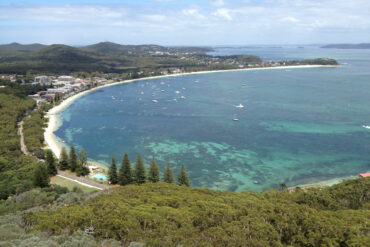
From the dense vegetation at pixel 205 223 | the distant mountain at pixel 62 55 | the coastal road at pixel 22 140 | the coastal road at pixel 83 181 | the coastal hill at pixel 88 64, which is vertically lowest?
the coastal road at pixel 83 181

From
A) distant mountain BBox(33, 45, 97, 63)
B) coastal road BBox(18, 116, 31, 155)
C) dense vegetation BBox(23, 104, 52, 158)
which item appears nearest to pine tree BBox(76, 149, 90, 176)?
dense vegetation BBox(23, 104, 52, 158)

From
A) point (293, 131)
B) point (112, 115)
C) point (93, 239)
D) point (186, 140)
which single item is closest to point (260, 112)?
point (293, 131)

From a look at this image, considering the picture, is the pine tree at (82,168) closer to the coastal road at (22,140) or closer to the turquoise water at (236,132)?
the turquoise water at (236,132)

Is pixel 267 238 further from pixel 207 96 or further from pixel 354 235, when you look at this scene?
pixel 207 96

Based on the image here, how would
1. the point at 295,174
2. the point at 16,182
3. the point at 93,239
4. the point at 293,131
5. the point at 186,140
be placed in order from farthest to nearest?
the point at 293,131, the point at 186,140, the point at 295,174, the point at 16,182, the point at 93,239

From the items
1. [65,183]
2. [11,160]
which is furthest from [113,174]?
[11,160]

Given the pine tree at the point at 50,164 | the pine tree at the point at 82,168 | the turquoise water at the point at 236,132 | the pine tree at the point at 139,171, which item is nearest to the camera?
the pine tree at the point at 139,171

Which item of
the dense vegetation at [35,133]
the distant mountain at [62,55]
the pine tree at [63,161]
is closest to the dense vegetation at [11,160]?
the dense vegetation at [35,133]
